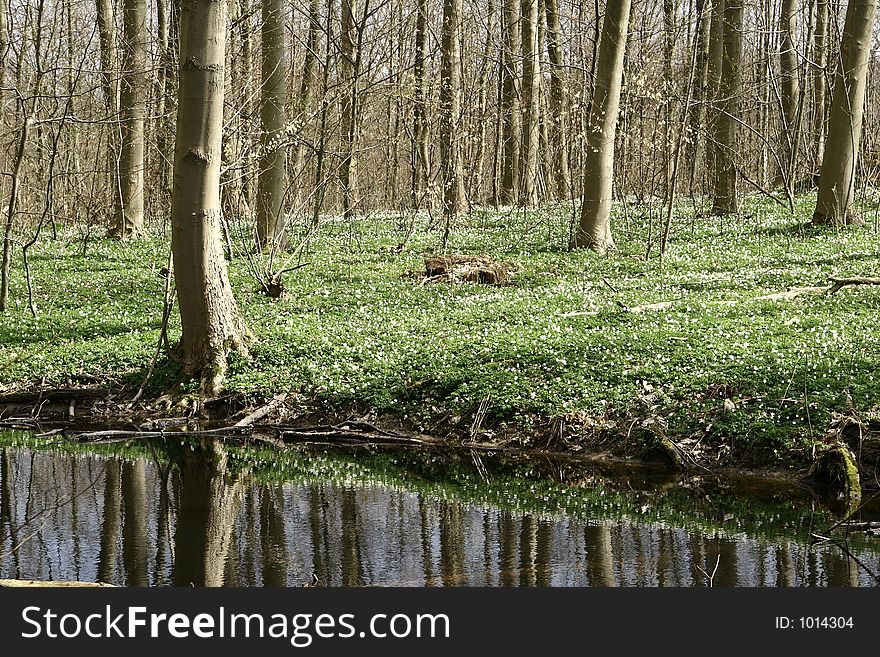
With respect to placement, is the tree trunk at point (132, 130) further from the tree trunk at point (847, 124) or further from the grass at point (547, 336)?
the tree trunk at point (847, 124)

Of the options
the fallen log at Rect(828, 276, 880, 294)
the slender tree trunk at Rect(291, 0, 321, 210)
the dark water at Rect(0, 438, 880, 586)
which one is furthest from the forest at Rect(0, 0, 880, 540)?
the dark water at Rect(0, 438, 880, 586)

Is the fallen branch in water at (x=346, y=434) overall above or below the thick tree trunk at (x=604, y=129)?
below

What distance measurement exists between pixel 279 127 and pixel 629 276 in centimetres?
865

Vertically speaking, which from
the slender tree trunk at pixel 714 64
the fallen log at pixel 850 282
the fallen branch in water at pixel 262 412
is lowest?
the fallen branch in water at pixel 262 412

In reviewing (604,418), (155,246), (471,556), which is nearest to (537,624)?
(471,556)

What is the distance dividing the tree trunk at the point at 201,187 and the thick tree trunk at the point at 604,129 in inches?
396

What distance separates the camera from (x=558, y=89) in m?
28.6

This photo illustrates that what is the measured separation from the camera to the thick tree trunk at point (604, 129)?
67.3 ft

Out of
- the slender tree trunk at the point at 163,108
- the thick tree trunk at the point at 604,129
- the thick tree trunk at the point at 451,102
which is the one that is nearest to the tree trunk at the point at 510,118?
the thick tree trunk at the point at 451,102

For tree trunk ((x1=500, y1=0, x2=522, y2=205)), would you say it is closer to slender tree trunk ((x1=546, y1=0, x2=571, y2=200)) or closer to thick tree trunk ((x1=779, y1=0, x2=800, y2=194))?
slender tree trunk ((x1=546, y1=0, x2=571, y2=200))

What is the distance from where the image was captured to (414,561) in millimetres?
7672

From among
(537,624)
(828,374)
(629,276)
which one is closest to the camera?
(537,624)

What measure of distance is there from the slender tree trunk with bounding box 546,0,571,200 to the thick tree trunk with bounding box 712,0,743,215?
4220 mm

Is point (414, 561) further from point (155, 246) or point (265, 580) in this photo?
point (155, 246)
